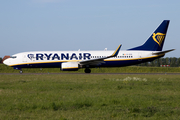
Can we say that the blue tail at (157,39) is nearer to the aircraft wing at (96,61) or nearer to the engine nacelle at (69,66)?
the aircraft wing at (96,61)

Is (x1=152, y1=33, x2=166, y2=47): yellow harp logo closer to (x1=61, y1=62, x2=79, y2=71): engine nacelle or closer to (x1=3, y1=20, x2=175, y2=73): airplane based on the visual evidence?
(x1=3, y1=20, x2=175, y2=73): airplane

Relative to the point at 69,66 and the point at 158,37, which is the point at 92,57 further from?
the point at 158,37

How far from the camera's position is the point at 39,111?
898 cm

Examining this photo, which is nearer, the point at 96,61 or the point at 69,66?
the point at 69,66

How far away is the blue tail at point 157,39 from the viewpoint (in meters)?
37.0

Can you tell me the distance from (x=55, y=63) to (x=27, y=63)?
4.50 m

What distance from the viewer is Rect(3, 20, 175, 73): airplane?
3525 cm

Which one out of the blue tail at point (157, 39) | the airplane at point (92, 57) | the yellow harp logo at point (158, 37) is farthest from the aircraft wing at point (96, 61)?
the yellow harp logo at point (158, 37)

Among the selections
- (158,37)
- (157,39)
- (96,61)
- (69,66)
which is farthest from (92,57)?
(158,37)

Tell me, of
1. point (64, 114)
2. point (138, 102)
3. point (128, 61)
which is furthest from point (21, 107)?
point (128, 61)

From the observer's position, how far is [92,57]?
36031 mm

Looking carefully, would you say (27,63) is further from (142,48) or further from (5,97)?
(5,97)

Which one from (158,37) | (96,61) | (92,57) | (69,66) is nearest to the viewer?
(69,66)

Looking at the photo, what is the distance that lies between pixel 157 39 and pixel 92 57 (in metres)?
11.1
